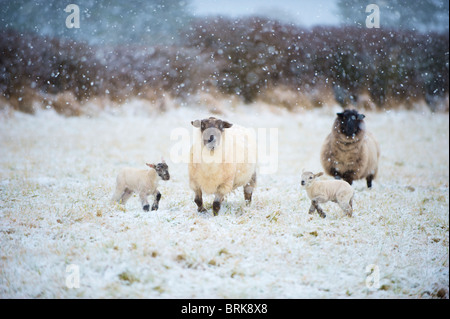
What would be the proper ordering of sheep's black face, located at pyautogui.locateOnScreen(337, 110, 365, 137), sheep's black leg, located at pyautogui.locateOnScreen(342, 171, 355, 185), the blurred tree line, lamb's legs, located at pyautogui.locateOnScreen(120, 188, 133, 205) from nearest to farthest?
lamb's legs, located at pyautogui.locateOnScreen(120, 188, 133, 205) → sheep's black face, located at pyautogui.locateOnScreen(337, 110, 365, 137) → sheep's black leg, located at pyautogui.locateOnScreen(342, 171, 355, 185) → the blurred tree line

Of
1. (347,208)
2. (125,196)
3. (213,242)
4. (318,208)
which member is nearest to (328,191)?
(318,208)

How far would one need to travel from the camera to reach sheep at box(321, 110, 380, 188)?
9414 millimetres

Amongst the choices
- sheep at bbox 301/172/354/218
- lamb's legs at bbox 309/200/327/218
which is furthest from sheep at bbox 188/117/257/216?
lamb's legs at bbox 309/200/327/218

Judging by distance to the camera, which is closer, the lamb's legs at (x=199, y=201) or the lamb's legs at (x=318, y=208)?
the lamb's legs at (x=318, y=208)

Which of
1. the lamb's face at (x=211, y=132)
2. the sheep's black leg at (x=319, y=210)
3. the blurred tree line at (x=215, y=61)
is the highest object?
the blurred tree line at (x=215, y=61)

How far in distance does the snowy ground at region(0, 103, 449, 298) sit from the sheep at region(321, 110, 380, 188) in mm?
790

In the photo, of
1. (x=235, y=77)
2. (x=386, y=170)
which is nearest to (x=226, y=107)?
(x=235, y=77)

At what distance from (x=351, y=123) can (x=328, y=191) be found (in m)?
3.59

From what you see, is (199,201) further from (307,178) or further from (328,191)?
(328,191)

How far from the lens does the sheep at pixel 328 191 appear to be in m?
6.38

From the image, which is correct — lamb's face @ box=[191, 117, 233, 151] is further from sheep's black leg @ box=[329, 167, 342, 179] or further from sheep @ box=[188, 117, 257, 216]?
sheep's black leg @ box=[329, 167, 342, 179]

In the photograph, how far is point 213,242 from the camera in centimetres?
516

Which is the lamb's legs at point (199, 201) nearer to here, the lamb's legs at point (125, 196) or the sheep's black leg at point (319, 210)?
the lamb's legs at point (125, 196)

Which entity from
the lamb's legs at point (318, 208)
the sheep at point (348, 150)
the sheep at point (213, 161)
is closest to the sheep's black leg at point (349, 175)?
the sheep at point (348, 150)
